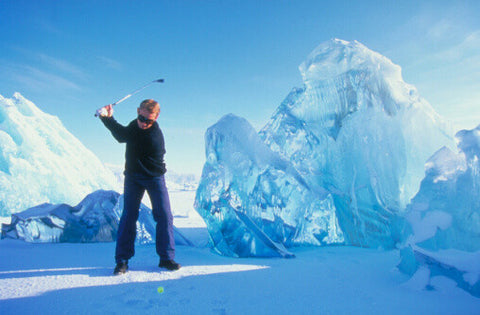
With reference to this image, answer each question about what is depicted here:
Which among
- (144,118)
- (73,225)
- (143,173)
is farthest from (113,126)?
(73,225)

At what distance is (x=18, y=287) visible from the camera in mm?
1248

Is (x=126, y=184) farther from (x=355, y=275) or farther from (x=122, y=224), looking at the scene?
(x=355, y=275)

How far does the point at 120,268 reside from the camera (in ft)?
5.05

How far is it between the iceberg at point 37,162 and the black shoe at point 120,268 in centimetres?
437

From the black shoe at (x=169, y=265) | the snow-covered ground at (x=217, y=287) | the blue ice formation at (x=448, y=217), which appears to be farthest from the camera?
the black shoe at (x=169, y=265)

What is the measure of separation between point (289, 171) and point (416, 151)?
1.72m

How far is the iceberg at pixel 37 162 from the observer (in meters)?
4.71

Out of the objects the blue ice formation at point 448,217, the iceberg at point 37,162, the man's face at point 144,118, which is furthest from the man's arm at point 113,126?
the iceberg at point 37,162

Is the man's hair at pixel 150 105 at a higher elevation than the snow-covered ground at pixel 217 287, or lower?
higher

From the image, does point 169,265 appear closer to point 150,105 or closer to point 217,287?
point 217,287

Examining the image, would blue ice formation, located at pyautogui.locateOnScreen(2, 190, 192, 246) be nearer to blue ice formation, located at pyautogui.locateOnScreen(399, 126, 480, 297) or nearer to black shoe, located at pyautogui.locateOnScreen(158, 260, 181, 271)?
black shoe, located at pyautogui.locateOnScreen(158, 260, 181, 271)

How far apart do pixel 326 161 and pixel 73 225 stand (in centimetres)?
297

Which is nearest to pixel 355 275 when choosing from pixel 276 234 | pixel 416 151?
pixel 276 234

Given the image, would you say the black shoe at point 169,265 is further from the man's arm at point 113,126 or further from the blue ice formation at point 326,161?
the man's arm at point 113,126
